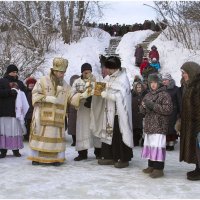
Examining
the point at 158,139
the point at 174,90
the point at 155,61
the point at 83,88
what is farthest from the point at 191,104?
the point at 155,61

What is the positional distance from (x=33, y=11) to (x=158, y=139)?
2103cm

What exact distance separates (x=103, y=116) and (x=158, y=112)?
1169 mm

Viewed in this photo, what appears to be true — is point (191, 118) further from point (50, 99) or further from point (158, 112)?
point (50, 99)

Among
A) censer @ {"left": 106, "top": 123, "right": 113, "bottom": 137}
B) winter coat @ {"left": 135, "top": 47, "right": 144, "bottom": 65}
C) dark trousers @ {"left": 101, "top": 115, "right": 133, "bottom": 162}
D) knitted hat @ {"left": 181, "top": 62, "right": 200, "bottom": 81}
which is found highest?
winter coat @ {"left": 135, "top": 47, "right": 144, "bottom": 65}

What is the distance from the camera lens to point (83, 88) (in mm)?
7410

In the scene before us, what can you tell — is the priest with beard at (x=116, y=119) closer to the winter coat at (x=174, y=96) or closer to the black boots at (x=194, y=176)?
the black boots at (x=194, y=176)

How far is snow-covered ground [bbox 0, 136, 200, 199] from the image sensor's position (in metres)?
5.32

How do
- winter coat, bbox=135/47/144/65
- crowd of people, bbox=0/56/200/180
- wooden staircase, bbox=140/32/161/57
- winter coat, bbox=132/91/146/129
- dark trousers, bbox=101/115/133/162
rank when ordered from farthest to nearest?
1. wooden staircase, bbox=140/32/161/57
2. winter coat, bbox=135/47/144/65
3. winter coat, bbox=132/91/146/129
4. dark trousers, bbox=101/115/133/162
5. crowd of people, bbox=0/56/200/180

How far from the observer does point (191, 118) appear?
19.9 feet

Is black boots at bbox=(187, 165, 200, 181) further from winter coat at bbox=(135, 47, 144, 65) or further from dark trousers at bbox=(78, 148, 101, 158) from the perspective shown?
winter coat at bbox=(135, 47, 144, 65)

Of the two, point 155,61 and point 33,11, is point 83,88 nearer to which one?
point 155,61

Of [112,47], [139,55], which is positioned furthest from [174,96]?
[112,47]

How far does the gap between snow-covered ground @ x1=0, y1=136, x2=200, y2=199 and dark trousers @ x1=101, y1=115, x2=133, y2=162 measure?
0.19 meters

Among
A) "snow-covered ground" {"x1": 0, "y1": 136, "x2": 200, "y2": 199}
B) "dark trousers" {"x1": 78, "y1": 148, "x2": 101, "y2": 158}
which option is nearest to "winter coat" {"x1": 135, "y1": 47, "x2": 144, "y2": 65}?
"dark trousers" {"x1": 78, "y1": 148, "x2": 101, "y2": 158}
